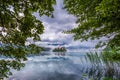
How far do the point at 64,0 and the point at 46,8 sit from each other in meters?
8.10

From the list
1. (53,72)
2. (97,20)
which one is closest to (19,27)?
(97,20)

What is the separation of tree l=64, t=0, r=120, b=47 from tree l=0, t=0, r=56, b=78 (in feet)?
9.18

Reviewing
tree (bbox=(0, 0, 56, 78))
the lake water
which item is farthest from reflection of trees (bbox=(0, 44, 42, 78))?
the lake water

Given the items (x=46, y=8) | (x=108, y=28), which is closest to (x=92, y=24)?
(x=108, y=28)

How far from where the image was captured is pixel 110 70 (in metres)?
37.0

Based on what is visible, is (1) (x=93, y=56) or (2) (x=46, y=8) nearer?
(2) (x=46, y=8)

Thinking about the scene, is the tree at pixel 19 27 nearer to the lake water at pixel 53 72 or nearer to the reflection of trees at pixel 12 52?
the reflection of trees at pixel 12 52

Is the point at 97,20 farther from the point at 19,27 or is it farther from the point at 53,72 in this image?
the point at 53,72

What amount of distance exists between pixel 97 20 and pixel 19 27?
4643 millimetres

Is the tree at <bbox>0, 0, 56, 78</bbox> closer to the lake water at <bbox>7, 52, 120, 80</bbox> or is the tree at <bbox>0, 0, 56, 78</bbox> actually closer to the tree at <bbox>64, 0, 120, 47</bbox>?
the tree at <bbox>64, 0, 120, 47</bbox>

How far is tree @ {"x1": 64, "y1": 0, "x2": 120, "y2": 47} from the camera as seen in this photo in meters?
9.88

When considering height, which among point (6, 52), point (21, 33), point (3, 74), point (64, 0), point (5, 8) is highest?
point (64, 0)

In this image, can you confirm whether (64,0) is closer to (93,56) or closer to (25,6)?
(25,6)

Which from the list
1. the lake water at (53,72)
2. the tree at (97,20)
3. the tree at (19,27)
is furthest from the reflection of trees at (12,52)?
the lake water at (53,72)
